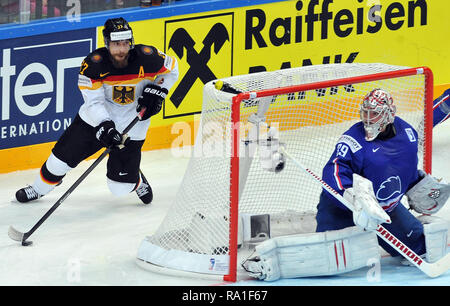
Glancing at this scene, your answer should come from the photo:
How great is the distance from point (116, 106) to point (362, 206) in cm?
195

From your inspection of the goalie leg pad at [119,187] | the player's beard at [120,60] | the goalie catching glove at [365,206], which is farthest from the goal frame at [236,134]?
the goalie leg pad at [119,187]

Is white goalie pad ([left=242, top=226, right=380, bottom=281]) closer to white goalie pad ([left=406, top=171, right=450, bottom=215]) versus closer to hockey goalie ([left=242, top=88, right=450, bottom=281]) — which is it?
hockey goalie ([left=242, top=88, right=450, bottom=281])

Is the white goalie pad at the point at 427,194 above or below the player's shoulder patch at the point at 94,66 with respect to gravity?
below

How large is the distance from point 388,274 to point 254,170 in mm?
887

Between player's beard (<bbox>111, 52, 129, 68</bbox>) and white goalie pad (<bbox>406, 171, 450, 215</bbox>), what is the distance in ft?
5.71

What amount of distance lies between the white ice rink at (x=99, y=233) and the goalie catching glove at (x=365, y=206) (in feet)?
0.99

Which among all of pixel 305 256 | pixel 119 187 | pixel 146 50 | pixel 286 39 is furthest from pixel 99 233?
pixel 286 39

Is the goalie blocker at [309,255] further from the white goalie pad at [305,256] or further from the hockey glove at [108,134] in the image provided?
the hockey glove at [108,134]

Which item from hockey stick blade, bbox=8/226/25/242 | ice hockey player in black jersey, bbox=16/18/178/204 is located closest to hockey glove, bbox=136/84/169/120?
ice hockey player in black jersey, bbox=16/18/178/204

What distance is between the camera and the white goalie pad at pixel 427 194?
5977 millimetres

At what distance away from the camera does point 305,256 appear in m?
5.62

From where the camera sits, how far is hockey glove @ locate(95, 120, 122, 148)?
645cm
